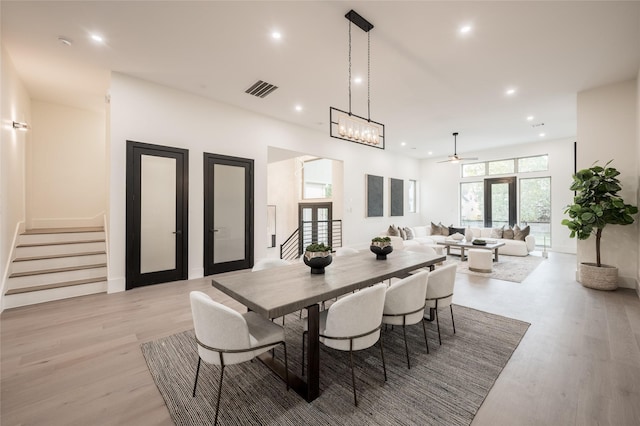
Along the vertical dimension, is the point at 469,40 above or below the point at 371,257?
above

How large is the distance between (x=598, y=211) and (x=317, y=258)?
457cm

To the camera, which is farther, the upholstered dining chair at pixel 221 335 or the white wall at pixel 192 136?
the white wall at pixel 192 136

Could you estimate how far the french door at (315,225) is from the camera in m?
8.37

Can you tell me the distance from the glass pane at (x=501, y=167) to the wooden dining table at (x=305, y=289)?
26.9 ft

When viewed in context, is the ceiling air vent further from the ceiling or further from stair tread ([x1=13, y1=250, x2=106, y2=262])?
stair tread ([x1=13, y1=250, x2=106, y2=262])

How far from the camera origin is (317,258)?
237cm

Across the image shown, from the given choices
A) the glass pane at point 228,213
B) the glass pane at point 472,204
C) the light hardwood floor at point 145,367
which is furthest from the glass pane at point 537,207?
the glass pane at point 228,213

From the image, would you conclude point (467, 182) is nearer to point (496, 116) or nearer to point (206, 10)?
point (496, 116)

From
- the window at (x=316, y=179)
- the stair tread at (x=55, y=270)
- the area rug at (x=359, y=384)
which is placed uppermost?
the window at (x=316, y=179)

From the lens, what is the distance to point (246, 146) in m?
5.63

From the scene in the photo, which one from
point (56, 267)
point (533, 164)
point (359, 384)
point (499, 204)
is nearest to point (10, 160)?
point (56, 267)

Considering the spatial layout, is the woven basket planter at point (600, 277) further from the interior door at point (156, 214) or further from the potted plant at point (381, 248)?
the interior door at point (156, 214)

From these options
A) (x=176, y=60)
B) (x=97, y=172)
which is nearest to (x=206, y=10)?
(x=176, y=60)

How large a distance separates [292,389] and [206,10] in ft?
12.0
